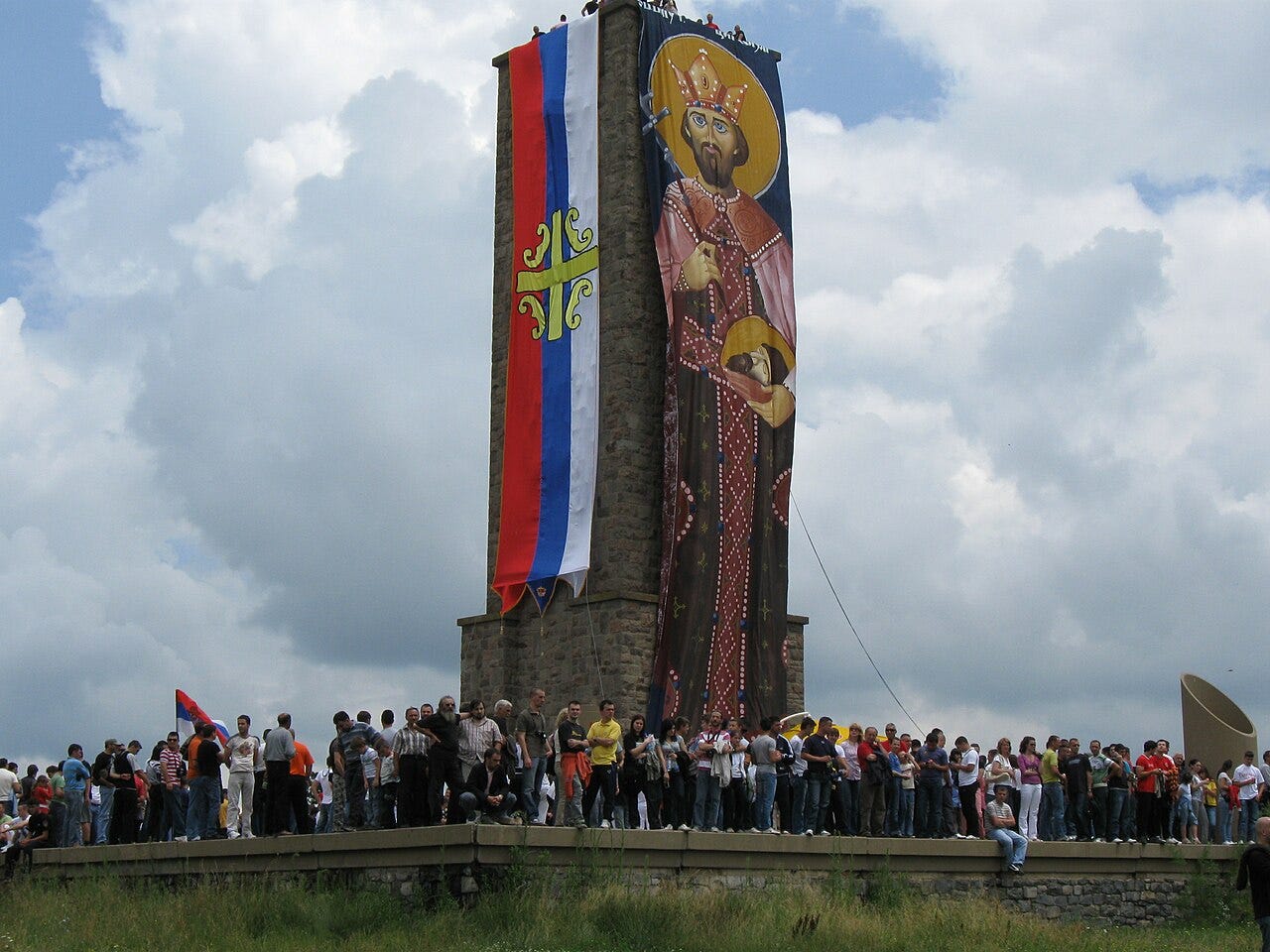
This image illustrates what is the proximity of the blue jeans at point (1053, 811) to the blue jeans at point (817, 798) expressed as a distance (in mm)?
3585

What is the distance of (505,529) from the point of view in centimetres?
2838

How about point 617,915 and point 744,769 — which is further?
point 744,769

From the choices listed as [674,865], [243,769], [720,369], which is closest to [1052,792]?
[674,865]

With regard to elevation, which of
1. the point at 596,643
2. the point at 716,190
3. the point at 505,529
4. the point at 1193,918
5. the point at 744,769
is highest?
the point at 716,190

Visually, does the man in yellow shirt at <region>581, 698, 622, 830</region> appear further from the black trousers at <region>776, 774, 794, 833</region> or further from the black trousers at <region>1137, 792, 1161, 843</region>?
the black trousers at <region>1137, 792, 1161, 843</region>

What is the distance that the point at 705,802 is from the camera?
2048 cm

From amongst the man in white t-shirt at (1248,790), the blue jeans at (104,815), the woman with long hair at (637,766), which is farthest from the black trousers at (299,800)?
the man in white t-shirt at (1248,790)

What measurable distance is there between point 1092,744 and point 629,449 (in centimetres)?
771

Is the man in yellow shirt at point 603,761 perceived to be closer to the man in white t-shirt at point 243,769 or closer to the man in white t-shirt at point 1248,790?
the man in white t-shirt at point 243,769

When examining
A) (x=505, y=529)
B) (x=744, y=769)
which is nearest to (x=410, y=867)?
(x=744, y=769)

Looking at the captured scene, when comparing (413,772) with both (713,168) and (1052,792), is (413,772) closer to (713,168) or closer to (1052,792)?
(1052,792)

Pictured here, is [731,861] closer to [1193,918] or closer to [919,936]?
[919,936]

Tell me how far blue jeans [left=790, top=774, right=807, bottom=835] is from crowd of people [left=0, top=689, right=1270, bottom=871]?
20 mm

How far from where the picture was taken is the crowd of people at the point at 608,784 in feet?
62.4
